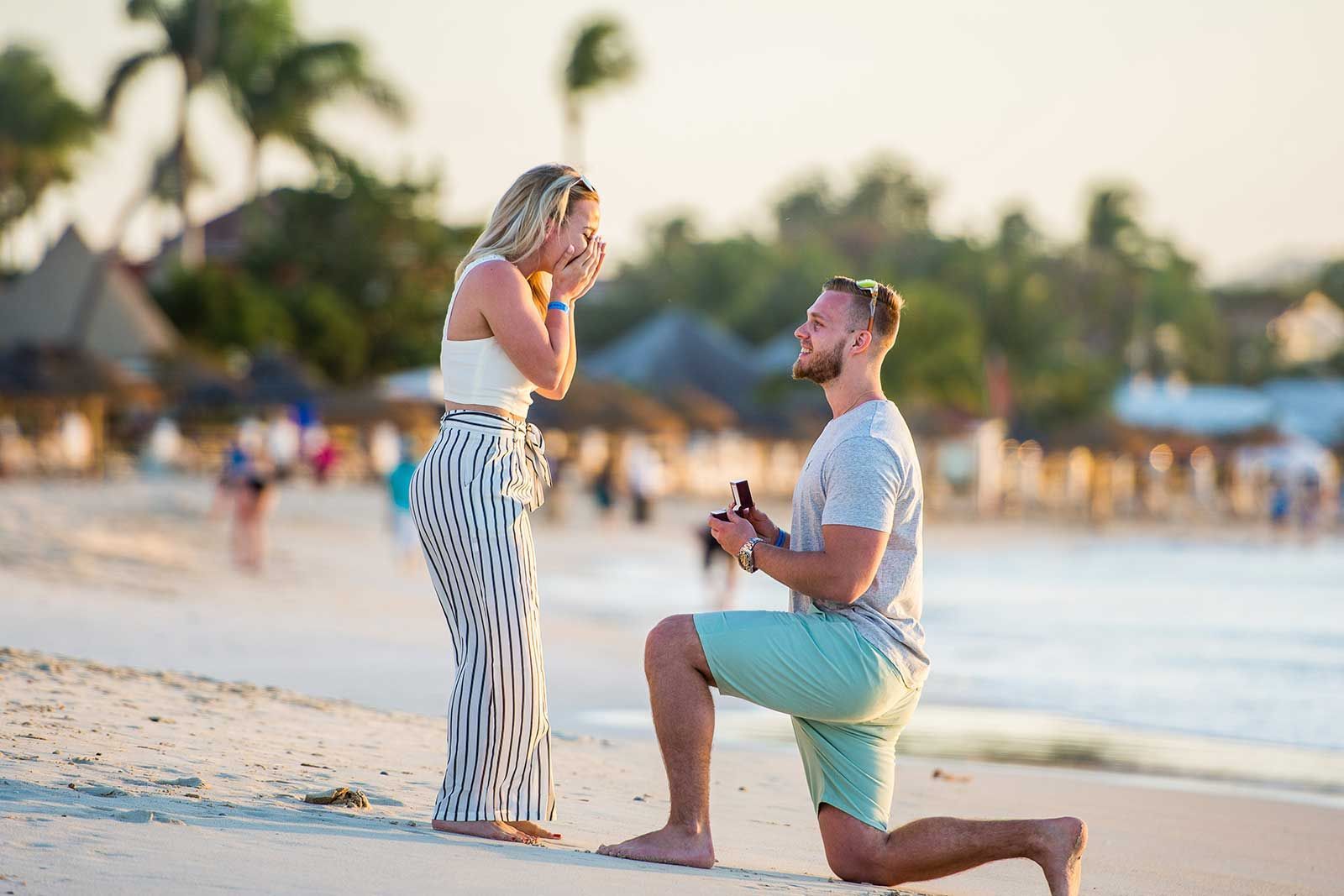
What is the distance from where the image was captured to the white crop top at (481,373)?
368cm

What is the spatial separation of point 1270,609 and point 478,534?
53.5 feet

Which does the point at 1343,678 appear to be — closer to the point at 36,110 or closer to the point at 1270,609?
the point at 1270,609

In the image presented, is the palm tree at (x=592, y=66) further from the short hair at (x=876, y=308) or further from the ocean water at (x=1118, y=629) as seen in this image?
the short hair at (x=876, y=308)

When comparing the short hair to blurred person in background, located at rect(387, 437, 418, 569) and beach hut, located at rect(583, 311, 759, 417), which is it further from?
beach hut, located at rect(583, 311, 759, 417)

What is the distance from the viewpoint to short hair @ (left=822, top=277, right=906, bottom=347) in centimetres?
370

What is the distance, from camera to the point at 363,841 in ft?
11.3

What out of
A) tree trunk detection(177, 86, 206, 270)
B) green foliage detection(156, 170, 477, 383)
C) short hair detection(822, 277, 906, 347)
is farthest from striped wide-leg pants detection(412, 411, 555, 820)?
tree trunk detection(177, 86, 206, 270)

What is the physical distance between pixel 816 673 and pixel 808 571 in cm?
22

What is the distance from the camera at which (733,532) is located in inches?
141

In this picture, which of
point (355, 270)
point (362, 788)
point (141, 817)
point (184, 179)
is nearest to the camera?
point (141, 817)

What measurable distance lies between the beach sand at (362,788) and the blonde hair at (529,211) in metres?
1.29

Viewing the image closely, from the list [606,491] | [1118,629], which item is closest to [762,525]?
[1118,629]

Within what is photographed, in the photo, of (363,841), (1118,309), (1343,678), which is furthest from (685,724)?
(1118,309)

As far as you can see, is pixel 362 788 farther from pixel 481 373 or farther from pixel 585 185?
pixel 585 185
